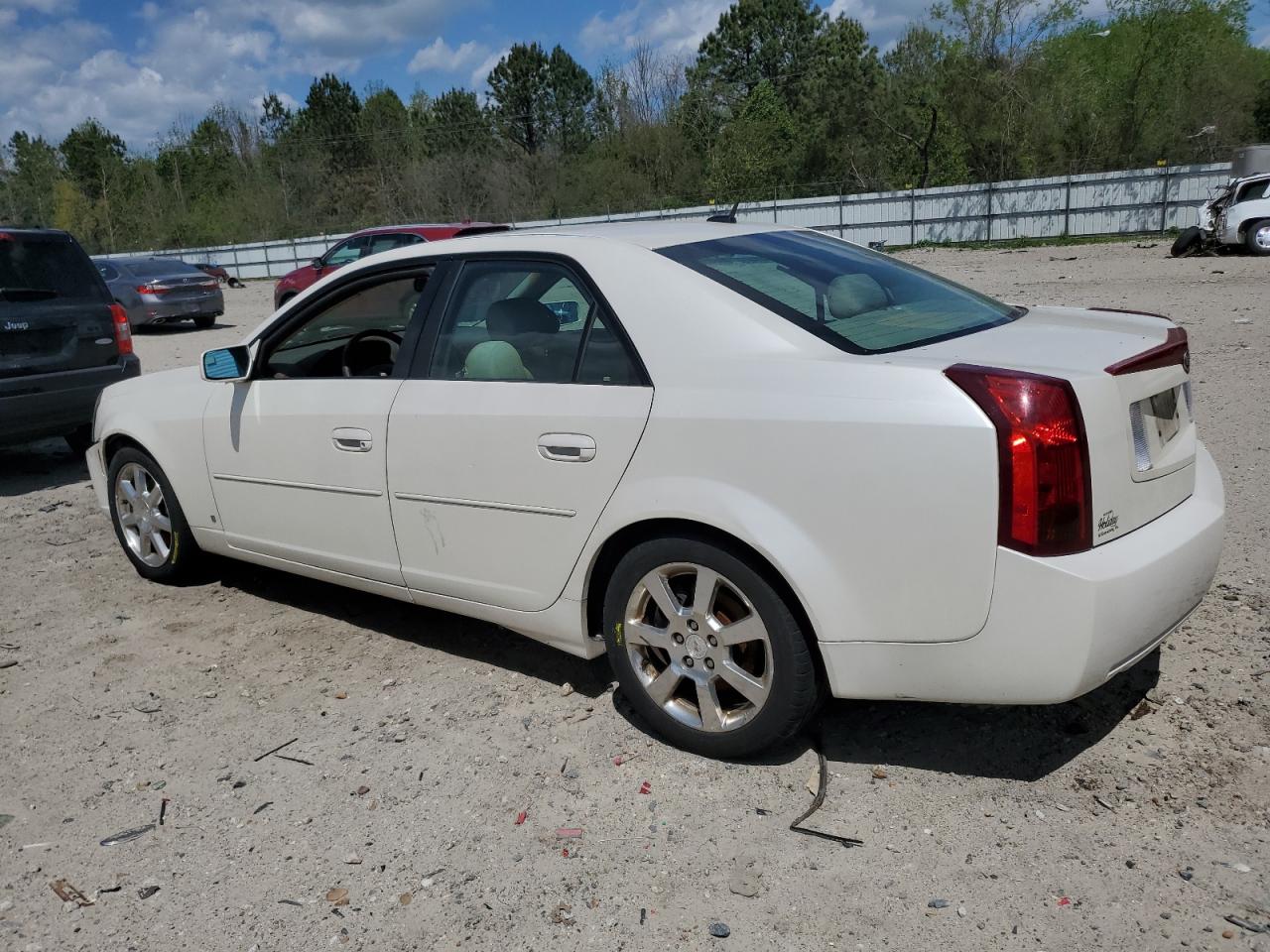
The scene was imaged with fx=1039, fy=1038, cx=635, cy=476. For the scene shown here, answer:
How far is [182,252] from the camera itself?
4412 centimetres

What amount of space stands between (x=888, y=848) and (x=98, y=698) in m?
3.11

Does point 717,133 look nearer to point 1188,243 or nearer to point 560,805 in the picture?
point 1188,243

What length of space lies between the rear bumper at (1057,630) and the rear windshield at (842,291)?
0.83 m

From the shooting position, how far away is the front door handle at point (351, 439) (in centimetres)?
398

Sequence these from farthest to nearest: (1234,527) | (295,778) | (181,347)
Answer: (181,347), (1234,527), (295,778)

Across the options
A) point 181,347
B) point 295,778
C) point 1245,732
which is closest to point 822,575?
point 1245,732

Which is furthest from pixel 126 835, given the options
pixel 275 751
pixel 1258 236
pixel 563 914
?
pixel 1258 236

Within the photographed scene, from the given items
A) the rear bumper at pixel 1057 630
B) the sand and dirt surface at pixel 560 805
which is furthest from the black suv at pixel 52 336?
the rear bumper at pixel 1057 630

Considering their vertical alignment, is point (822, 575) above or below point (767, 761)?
above

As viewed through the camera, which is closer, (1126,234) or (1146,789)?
(1146,789)

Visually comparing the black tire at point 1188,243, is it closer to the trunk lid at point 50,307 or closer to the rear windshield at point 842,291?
the rear windshield at point 842,291

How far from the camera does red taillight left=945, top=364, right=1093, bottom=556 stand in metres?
2.61

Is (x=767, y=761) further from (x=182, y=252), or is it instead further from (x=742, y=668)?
(x=182, y=252)

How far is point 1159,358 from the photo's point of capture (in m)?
3.04
